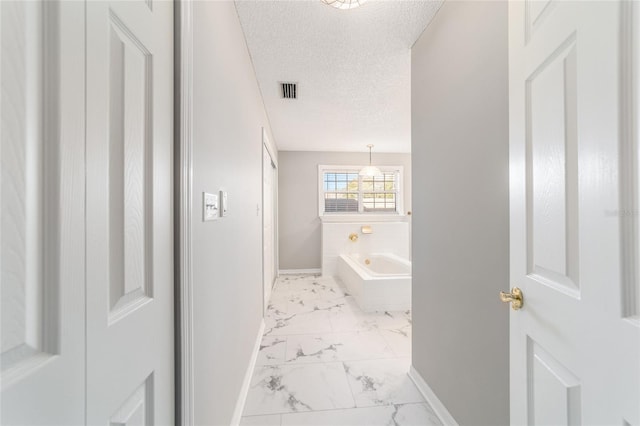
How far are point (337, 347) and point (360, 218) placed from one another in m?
2.83

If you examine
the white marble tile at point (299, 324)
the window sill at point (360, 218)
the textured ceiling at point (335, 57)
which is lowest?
the white marble tile at point (299, 324)

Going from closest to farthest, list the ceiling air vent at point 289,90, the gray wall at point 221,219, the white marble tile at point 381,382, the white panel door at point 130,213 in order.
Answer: the white panel door at point 130,213 → the gray wall at point 221,219 → the white marble tile at point 381,382 → the ceiling air vent at point 289,90

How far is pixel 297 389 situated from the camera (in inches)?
62.7

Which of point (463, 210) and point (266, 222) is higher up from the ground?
point (463, 210)

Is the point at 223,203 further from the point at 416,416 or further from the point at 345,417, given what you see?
the point at 416,416

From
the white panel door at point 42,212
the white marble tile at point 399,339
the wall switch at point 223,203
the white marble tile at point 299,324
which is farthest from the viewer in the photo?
the white marble tile at point 299,324

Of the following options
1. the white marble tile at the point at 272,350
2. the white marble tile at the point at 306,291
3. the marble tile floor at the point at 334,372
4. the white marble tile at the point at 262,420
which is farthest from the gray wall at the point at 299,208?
the white marble tile at the point at 262,420

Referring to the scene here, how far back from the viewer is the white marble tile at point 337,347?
6.33 ft

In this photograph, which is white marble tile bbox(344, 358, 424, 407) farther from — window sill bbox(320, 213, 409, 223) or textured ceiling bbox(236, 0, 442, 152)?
window sill bbox(320, 213, 409, 223)

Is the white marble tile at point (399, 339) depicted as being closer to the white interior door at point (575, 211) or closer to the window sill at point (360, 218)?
the white interior door at point (575, 211)

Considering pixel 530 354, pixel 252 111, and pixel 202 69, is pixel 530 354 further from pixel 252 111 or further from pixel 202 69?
pixel 252 111

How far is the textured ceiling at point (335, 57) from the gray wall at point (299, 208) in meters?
1.43

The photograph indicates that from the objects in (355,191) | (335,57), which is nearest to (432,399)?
(335,57)

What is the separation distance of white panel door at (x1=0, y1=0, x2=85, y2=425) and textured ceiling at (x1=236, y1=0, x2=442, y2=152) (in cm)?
136
